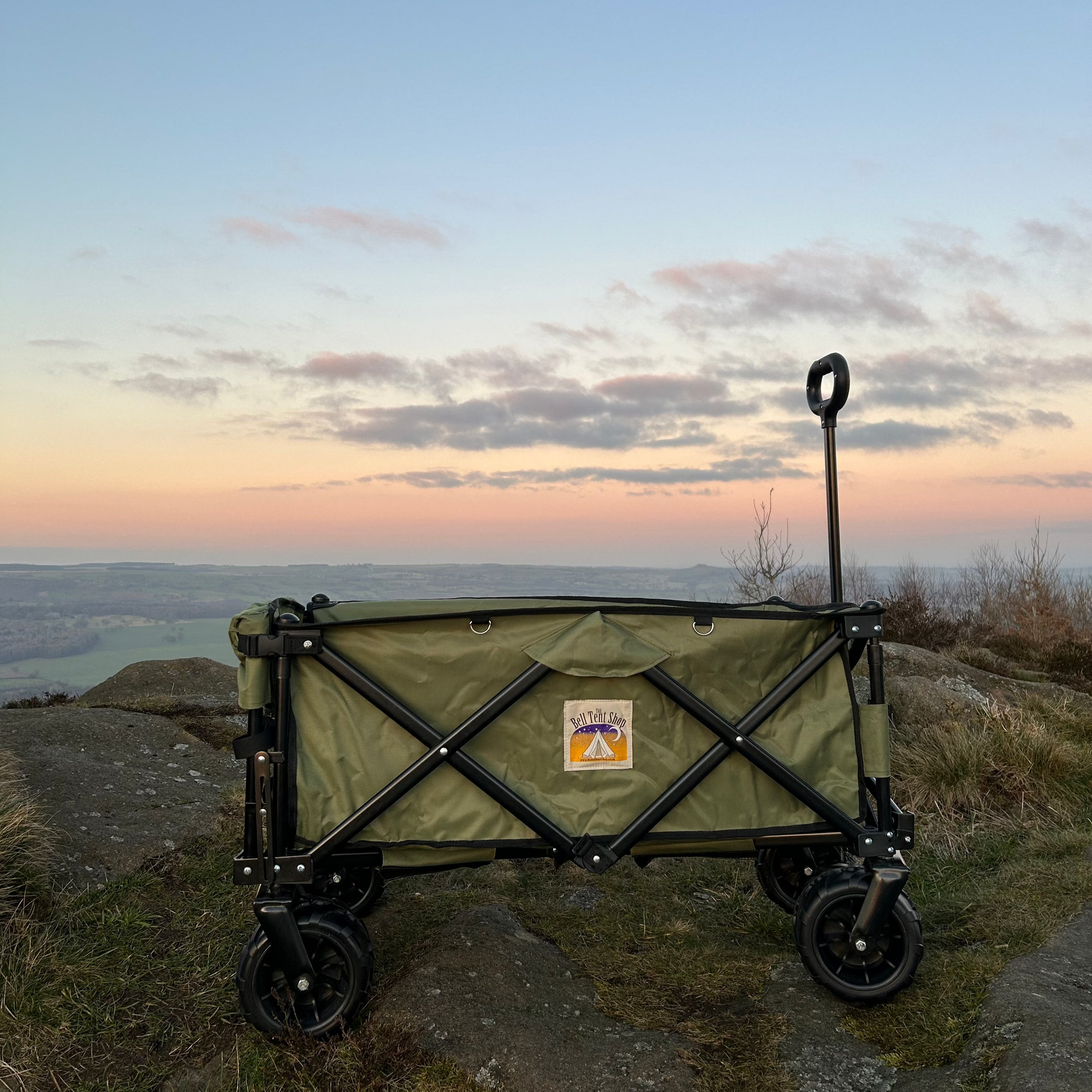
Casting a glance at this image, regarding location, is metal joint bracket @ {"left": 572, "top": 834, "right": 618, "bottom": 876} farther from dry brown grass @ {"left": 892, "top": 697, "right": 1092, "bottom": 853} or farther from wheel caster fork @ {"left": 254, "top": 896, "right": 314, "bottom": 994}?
dry brown grass @ {"left": 892, "top": 697, "right": 1092, "bottom": 853}

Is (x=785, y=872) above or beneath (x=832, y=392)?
beneath

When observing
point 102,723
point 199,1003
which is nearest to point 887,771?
point 199,1003

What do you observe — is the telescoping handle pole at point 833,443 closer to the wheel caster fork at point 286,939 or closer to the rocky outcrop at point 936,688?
the wheel caster fork at point 286,939

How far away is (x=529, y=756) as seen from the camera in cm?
349

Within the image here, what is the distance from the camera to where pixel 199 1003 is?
3.65m

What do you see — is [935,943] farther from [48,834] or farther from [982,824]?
[48,834]

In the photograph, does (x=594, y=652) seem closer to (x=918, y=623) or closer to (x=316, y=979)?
(x=316, y=979)

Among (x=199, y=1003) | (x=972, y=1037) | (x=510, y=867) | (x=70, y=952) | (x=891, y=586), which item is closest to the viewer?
(x=972, y=1037)

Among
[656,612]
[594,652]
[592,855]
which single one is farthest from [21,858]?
[656,612]

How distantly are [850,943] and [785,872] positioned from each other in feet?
3.08

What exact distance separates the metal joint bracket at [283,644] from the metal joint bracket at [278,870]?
29.2 inches

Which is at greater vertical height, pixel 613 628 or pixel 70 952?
pixel 613 628

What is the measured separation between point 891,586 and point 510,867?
19.6m

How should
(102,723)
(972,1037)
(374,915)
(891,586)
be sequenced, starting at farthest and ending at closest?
1. (891,586)
2. (102,723)
3. (374,915)
4. (972,1037)
